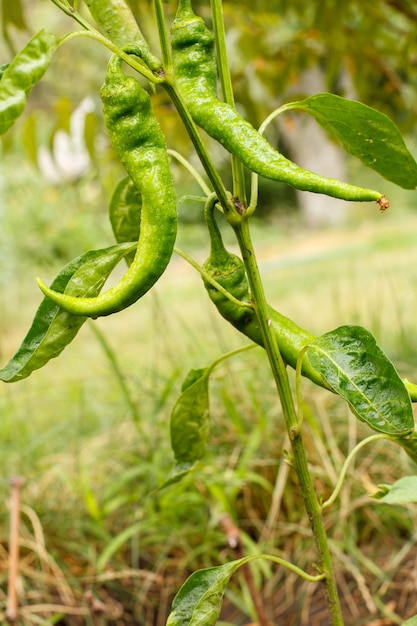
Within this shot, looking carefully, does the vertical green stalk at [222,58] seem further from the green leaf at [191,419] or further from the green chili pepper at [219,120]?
the green leaf at [191,419]

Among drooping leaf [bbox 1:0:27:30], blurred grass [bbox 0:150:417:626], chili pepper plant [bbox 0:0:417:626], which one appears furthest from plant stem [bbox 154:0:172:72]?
drooping leaf [bbox 1:0:27:30]

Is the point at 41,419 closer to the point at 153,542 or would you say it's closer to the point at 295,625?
the point at 153,542

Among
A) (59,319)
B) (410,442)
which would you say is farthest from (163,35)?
(410,442)

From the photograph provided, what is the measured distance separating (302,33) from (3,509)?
2.91 feet

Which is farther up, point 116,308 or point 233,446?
point 116,308

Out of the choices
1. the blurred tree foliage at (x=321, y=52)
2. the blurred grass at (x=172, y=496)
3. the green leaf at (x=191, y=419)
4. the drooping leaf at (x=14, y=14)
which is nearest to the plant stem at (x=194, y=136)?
the green leaf at (x=191, y=419)

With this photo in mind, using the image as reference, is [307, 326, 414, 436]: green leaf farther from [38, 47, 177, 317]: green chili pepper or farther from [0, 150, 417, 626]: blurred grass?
[0, 150, 417, 626]: blurred grass

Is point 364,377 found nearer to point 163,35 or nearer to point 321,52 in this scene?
point 163,35

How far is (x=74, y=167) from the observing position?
6.02m

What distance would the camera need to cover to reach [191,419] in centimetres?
44

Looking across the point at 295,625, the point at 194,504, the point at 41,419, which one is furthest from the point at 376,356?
the point at 41,419

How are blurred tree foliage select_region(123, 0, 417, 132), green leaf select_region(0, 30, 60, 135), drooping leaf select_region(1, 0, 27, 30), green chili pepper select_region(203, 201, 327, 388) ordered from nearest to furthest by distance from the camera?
1. green leaf select_region(0, 30, 60, 135)
2. green chili pepper select_region(203, 201, 327, 388)
3. drooping leaf select_region(1, 0, 27, 30)
4. blurred tree foliage select_region(123, 0, 417, 132)

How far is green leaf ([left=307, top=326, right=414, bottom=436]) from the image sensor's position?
32cm

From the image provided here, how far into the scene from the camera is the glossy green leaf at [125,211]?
420mm
